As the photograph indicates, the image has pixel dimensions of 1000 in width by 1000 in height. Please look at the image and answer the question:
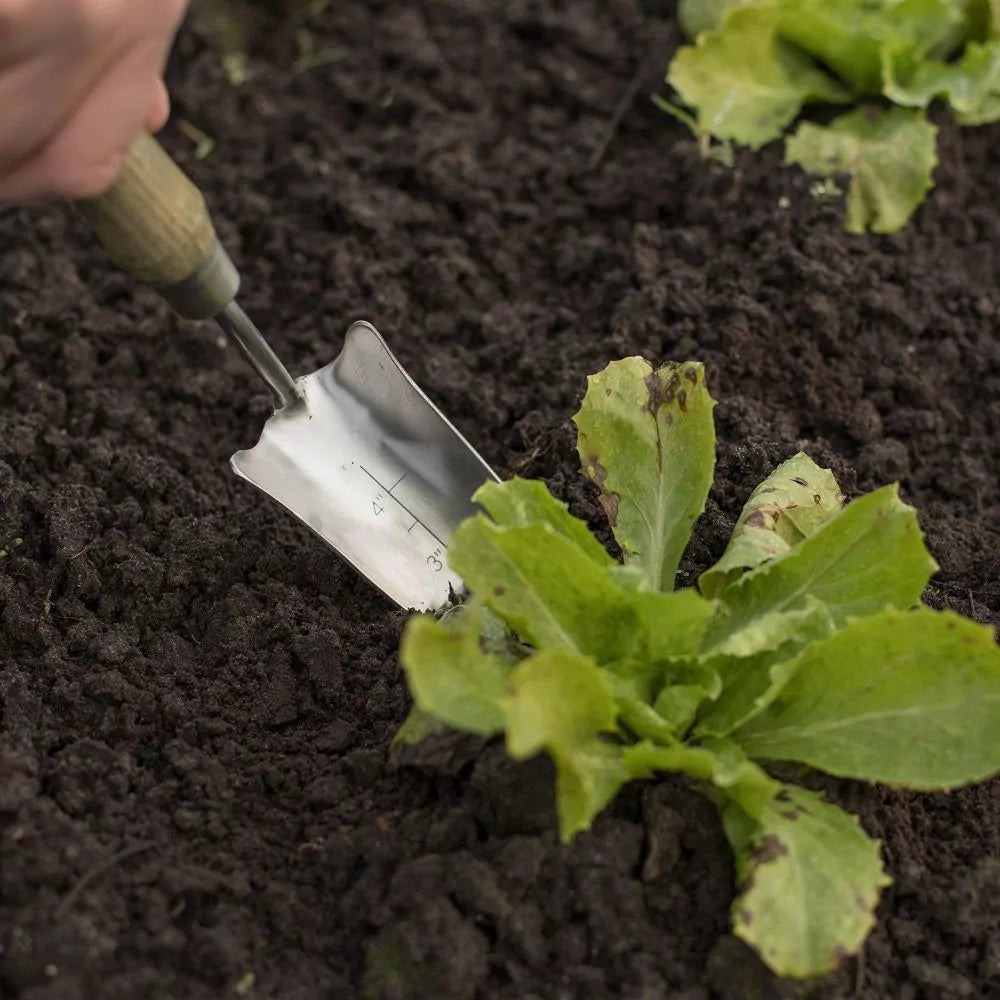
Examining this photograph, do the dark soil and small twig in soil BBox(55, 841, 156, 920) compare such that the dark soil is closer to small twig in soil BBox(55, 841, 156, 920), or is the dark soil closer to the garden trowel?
small twig in soil BBox(55, 841, 156, 920)

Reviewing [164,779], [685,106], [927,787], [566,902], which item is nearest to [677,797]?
[566,902]

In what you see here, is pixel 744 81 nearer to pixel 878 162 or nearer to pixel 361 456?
pixel 878 162

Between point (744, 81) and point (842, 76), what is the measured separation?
0.24 meters

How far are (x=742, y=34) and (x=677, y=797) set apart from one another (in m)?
1.83

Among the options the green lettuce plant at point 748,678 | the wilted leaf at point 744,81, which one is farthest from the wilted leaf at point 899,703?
the wilted leaf at point 744,81

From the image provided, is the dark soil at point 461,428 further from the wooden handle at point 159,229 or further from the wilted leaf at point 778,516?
the wooden handle at point 159,229

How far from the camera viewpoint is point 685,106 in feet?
9.64

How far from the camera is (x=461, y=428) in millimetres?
2395

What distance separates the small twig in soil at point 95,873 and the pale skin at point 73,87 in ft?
2.70

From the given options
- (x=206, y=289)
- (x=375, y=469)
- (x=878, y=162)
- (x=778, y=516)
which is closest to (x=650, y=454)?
(x=778, y=516)

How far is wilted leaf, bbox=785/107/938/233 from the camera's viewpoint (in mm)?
2658

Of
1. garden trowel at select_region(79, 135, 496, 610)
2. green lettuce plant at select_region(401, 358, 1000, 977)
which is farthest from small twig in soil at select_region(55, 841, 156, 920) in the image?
garden trowel at select_region(79, 135, 496, 610)

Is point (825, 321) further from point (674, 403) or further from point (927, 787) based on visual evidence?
point (927, 787)

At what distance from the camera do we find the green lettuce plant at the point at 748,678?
1.47 m
